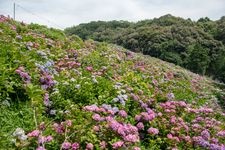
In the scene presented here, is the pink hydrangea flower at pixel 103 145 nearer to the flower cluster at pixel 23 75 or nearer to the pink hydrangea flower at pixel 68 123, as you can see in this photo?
the pink hydrangea flower at pixel 68 123

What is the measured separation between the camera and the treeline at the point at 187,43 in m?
60.4

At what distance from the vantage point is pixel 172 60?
6694cm

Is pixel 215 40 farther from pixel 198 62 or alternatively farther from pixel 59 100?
pixel 59 100

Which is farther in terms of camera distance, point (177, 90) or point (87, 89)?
point (177, 90)

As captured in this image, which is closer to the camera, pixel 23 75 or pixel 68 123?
pixel 68 123

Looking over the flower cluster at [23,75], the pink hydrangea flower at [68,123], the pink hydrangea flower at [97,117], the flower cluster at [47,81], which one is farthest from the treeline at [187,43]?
the pink hydrangea flower at [68,123]

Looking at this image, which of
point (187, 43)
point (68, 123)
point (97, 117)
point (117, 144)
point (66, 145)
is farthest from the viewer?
point (187, 43)

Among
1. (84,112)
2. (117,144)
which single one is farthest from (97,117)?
(117,144)

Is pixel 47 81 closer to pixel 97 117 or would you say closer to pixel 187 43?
pixel 97 117

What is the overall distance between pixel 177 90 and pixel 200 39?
6169 centimetres

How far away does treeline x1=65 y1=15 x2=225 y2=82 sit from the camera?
60.4 meters

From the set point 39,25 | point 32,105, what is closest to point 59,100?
point 32,105

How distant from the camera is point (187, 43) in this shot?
7231 cm

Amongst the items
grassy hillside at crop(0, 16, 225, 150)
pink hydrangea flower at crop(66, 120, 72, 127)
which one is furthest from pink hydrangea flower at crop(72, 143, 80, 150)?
pink hydrangea flower at crop(66, 120, 72, 127)
